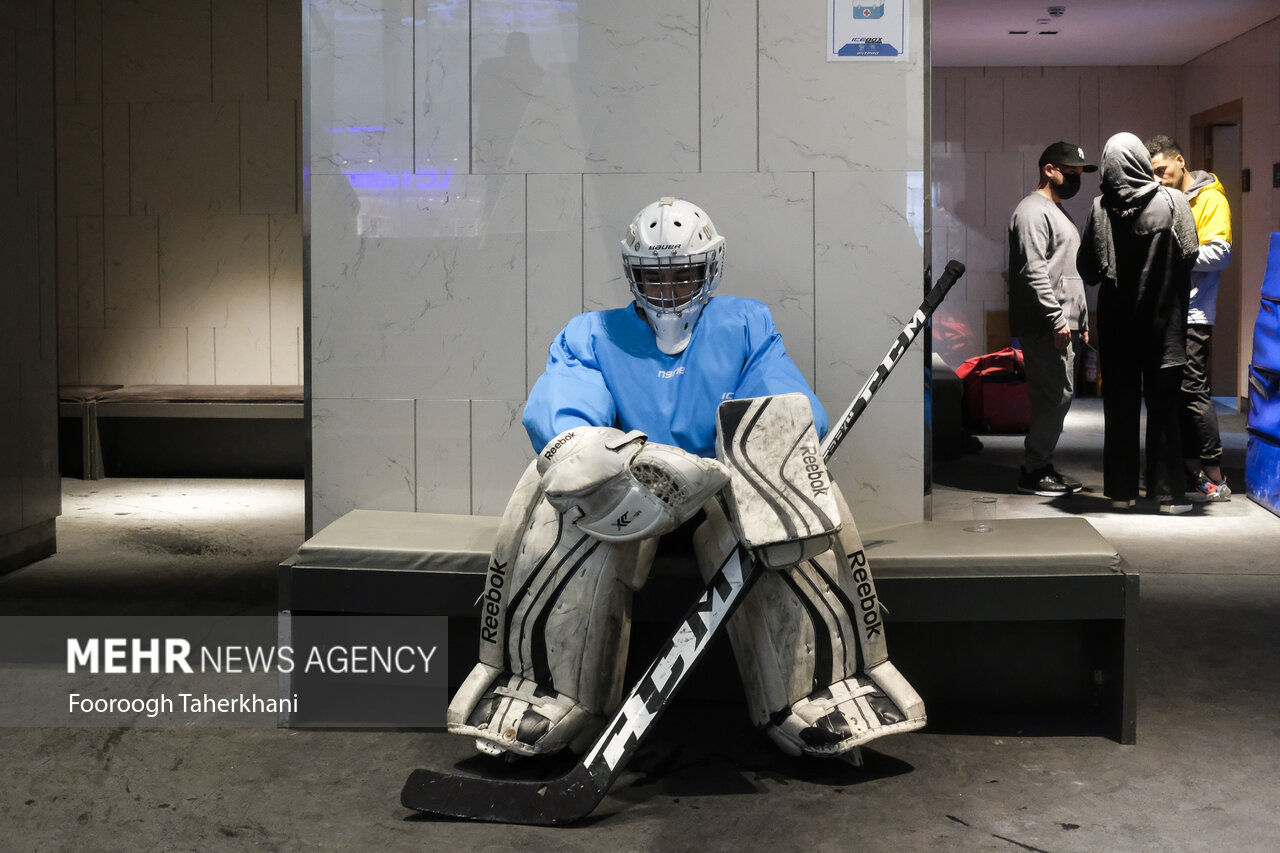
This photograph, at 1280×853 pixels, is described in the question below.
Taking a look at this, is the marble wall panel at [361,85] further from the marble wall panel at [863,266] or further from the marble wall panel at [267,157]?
the marble wall panel at [267,157]

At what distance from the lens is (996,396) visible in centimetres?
818

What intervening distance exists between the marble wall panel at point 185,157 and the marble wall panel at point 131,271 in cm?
15

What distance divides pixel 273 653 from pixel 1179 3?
757cm

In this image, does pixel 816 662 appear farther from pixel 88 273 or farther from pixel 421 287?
pixel 88 273

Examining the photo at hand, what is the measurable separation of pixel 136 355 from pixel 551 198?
5.25 metres

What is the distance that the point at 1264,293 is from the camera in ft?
18.0

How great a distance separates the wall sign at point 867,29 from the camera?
11.3 feet

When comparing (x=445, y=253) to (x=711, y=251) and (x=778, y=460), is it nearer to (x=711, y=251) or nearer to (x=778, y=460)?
(x=711, y=251)

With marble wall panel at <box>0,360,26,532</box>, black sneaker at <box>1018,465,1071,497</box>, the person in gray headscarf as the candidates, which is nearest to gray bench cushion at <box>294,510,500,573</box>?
marble wall panel at <box>0,360,26,532</box>

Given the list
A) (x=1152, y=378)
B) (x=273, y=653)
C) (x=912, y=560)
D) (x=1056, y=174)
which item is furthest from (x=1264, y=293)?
(x=273, y=653)

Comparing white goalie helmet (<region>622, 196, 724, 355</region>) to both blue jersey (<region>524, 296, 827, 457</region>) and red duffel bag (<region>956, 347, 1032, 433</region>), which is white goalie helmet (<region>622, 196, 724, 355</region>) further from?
red duffel bag (<region>956, 347, 1032, 433</region>)

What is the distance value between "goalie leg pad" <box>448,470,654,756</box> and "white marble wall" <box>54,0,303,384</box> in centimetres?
543

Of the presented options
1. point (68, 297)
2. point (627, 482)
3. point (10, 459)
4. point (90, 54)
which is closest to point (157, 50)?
point (90, 54)

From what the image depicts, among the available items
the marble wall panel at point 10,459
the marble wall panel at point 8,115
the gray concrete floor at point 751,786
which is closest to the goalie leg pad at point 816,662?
the gray concrete floor at point 751,786
